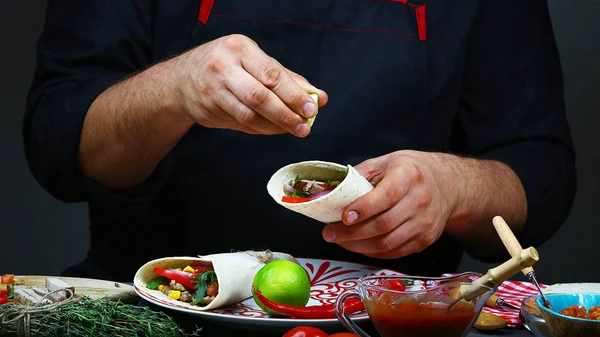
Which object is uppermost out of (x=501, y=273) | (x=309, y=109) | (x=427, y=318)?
(x=309, y=109)

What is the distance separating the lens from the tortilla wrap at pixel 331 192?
1.83 meters

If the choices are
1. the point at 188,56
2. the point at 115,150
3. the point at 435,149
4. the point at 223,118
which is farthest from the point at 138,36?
the point at 435,149

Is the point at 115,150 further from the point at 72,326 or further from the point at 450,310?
the point at 450,310

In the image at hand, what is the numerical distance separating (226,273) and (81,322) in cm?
42

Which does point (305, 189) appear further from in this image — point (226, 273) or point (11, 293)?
point (11, 293)

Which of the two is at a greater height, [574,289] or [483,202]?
[574,289]

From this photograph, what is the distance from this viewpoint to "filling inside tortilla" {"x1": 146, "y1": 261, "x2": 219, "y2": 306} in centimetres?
184

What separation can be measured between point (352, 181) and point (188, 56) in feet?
1.73

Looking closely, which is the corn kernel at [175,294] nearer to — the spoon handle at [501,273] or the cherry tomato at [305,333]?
the cherry tomato at [305,333]

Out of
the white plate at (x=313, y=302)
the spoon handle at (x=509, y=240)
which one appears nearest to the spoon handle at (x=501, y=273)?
the spoon handle at (x=509, y=240)

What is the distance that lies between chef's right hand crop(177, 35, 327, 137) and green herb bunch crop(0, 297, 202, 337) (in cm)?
51

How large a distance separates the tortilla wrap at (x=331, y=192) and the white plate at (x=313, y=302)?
0.59 ft

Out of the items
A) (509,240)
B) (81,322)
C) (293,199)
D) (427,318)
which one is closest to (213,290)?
(293,199)

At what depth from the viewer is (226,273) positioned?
1.86 m
